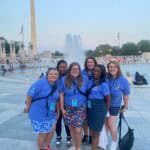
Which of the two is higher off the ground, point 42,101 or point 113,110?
point 42,101

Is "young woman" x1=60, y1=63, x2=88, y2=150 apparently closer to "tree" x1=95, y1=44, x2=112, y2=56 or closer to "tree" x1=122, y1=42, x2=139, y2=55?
"tree" x1=95, y1=44, x2=112, y2=56

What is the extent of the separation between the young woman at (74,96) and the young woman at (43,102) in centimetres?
14

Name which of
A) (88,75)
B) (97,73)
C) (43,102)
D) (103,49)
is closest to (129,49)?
(103,49)

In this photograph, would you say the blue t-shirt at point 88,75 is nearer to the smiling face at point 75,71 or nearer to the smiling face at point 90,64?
the smiling face at point 90,64

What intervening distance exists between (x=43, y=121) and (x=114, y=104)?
113 cm

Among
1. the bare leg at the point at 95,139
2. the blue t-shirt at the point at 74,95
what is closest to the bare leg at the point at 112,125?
the bare leg at the point at 95,139

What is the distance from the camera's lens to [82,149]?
5496 millimetres

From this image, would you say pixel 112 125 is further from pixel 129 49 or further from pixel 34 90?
pixel 129 49

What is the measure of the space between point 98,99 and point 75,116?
1.43ft

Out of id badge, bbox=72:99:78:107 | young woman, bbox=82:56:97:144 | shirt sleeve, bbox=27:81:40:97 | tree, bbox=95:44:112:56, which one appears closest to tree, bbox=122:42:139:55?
tree, bbox=95:44:112:56

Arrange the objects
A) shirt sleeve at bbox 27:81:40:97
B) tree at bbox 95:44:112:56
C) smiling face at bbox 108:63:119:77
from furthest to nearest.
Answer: tree at bbox 95:44:112:56
smiling face at bbox 108:63:119:77
shirt sleeve at bbox 27:81:40:97

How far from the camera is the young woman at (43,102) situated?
15.9 feet

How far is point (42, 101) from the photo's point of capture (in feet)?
16.0

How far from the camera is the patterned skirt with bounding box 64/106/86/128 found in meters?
4.98
